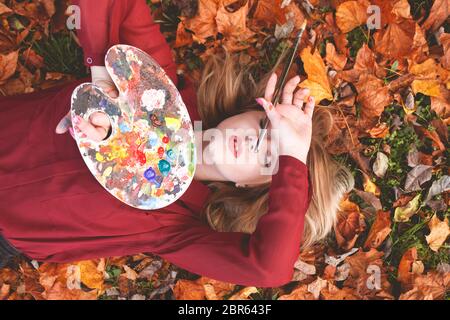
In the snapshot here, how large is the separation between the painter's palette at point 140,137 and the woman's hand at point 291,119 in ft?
0.84

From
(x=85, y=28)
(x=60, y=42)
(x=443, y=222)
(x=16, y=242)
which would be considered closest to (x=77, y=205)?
(x=16, y=242)

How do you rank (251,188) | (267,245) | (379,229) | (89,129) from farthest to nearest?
(379,229), (251,188), (267,245), (89,129)

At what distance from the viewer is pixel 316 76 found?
1.70 meters

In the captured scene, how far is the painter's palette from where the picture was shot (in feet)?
3.96

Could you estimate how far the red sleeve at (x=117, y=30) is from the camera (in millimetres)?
1282

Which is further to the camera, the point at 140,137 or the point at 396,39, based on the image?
the point at 396,39

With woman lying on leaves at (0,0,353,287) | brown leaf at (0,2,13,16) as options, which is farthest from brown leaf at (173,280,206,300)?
brown leaf at (0,2,13,16)

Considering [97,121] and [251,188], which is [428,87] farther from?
[97,121]

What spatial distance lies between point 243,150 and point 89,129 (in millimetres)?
405

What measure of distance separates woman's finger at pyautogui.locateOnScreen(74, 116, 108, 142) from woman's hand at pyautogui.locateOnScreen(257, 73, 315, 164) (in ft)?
1.36

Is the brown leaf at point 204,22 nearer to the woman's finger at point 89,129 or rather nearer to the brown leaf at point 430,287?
the woman's finger at point 89,129

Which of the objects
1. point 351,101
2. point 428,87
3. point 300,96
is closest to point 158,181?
point 300,96

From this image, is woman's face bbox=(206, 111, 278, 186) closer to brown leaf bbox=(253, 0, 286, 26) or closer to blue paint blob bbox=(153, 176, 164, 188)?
blue paint blob bbox=(153, 176, 164, 188)

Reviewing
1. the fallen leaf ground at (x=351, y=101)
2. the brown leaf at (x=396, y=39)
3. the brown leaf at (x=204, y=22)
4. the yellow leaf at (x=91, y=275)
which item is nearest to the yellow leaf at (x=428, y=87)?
the fallen leaf ground at (x=351, y=101)
